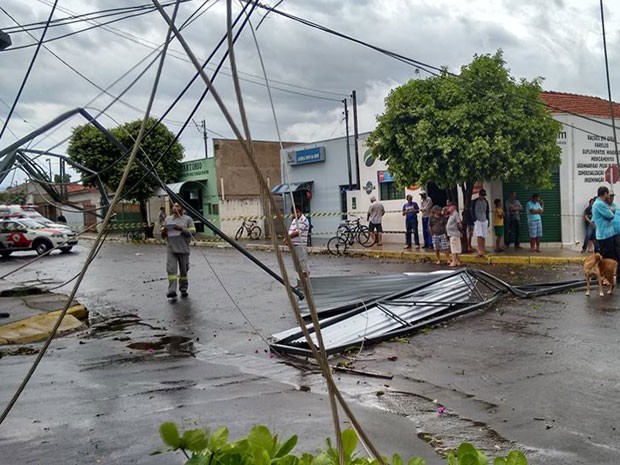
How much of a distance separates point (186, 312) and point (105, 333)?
1.61 metres

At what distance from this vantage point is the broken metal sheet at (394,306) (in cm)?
698

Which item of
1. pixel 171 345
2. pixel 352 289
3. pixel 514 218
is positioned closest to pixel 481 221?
pixel 514 218

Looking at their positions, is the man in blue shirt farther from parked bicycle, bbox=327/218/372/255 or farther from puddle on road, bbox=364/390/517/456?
parked bicycle, bbox=327/218/372/255

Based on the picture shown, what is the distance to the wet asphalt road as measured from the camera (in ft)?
13.6

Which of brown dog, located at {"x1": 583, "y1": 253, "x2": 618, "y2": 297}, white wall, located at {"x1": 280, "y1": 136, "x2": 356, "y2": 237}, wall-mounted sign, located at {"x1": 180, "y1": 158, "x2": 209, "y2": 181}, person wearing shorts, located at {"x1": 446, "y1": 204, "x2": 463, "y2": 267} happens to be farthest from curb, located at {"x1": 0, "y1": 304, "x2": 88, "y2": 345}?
wall-mounted sign, located at {"x1": 180, "y1": 158, "x2": 209, "y2": 181}

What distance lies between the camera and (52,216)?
174ft

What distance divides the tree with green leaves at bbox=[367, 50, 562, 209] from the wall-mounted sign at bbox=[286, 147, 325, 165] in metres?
10.2

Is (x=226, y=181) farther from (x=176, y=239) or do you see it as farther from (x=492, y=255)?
(x=176, y=239)

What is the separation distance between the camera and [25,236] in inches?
891

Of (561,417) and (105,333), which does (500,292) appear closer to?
(561,417)

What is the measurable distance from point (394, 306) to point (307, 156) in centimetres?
1960

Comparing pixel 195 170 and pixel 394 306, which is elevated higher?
pixel 195 170

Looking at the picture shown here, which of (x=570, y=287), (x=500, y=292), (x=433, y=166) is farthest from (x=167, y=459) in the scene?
(x=433, y=166)

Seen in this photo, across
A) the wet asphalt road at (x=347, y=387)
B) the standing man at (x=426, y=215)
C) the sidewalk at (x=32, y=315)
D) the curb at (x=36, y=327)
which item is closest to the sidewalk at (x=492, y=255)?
the standing man at (x=426, y=215)
